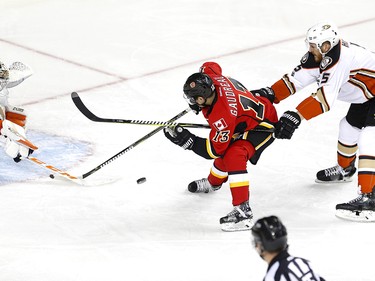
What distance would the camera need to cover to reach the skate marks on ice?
5.05 m

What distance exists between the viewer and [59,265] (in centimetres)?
401

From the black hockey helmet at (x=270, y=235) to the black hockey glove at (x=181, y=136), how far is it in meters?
1.79

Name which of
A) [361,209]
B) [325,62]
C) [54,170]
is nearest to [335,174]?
[361,209]

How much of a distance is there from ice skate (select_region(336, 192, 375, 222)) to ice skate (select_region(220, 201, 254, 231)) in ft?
1.48

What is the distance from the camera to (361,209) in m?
4.35

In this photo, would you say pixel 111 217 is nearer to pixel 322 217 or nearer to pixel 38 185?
pixel 38 185

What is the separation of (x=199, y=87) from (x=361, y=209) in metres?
0.94

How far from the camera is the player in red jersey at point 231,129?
167 inches

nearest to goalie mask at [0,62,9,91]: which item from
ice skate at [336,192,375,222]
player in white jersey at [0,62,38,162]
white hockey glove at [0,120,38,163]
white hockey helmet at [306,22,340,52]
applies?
player in white jersey at [0,62,38,162]

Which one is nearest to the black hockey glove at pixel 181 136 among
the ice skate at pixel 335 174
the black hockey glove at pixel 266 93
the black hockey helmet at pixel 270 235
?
the black hockey glove at pixel 266 93

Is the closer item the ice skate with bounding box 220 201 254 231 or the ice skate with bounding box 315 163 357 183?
the ice skate with bounding box 220 201 254 231

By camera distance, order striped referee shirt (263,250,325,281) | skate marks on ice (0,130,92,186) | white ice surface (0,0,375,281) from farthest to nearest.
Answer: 1. skate marks on ice (0,130,92,186)
2. white ice surface (0,0,375,281)
3. striped referee shirt (263,250,325,281)

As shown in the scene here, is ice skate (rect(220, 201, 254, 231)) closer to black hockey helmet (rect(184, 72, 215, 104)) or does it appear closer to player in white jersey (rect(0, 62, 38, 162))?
black hockey helmet (rect(184, 72, 215, 104))

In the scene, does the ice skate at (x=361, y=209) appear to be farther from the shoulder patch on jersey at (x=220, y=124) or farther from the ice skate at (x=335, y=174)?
the shoulder patch on jersey at (x=220, y=124)
